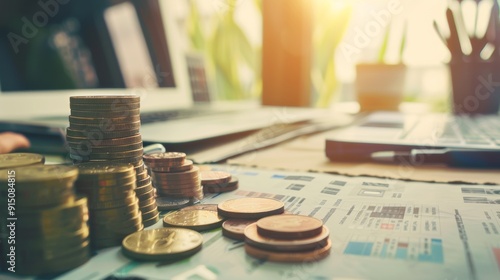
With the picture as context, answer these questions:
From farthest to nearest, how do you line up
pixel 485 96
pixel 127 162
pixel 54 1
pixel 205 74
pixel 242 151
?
pixel 205 74
pixel 485 96
pixel 54 1
pixel 242 151
pixel 127 162

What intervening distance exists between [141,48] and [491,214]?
1.25 meters

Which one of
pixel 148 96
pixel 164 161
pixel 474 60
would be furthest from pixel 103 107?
pixel 474 60

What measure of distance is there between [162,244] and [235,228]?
3.0 inches

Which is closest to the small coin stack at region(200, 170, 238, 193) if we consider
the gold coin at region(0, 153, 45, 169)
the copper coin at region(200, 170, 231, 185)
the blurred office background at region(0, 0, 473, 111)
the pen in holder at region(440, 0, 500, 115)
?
the copper coin at region(200, 170, 231, 185)

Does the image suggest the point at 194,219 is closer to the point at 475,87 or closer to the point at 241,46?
the point at 475,87

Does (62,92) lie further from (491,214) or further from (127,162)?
(491,214)

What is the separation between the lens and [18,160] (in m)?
0.46

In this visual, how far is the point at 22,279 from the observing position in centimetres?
34

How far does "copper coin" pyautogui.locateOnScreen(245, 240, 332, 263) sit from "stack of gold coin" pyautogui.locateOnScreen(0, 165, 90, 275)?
140 mm

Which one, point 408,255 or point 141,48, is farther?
point 141,48

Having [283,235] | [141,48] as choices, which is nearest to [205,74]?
[141,48]

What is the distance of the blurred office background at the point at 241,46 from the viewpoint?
3.44 ft

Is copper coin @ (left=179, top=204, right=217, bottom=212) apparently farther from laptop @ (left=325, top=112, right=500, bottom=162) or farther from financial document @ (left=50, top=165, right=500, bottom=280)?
laptop @ (left=325, top=112, right=500, bottom=162)

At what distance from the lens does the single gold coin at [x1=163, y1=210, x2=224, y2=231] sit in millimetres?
450
